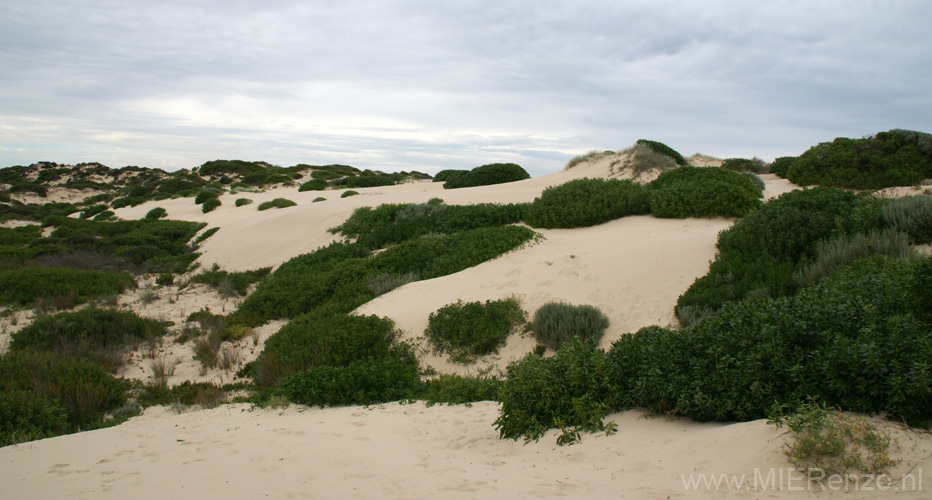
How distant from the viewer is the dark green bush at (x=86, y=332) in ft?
29.4

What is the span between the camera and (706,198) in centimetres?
1331

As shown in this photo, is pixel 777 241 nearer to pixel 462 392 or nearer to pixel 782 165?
pixel 462 392

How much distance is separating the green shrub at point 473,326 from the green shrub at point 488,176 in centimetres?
1862

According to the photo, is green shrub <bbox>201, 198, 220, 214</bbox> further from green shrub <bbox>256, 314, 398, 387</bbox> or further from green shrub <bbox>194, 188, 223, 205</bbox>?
green shrub <bbox>256, 314, 398, 387</bbox>

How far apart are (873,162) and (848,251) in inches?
492

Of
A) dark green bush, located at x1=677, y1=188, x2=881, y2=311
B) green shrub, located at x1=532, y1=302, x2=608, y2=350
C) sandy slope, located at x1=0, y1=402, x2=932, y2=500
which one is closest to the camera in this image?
sandy slope, located at x1=0, y1=402, x2=932, y2=500

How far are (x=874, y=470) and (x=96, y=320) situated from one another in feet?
38.0

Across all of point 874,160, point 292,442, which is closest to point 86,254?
point 292,442

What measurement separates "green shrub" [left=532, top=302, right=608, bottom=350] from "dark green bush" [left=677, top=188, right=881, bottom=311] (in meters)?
1.25

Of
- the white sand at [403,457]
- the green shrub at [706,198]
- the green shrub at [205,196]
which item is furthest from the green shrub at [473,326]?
the green shrub at [205,196]

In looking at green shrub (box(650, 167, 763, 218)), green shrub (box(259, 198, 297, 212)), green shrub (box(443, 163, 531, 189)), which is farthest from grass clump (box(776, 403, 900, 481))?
green shrub (box(259, 198, 297, 212))

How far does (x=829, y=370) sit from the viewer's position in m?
A: 3.40

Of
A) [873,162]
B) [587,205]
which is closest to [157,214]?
[587,205]

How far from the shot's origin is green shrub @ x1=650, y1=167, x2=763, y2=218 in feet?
42.8
